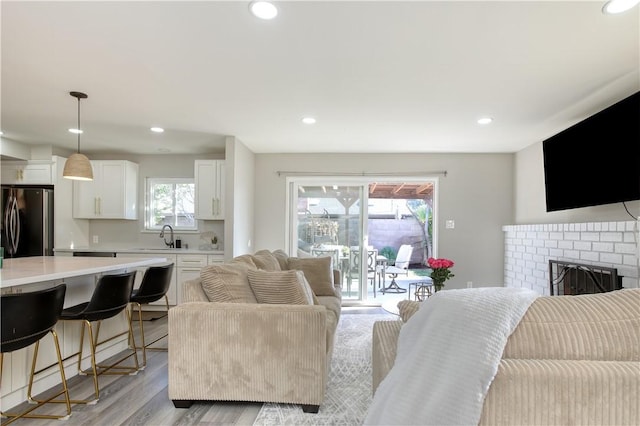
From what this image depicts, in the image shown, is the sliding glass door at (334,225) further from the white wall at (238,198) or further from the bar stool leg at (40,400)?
the bar stool leg at (40,400)

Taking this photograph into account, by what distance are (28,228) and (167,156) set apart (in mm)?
2061

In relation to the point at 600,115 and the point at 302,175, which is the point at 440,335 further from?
the point at 302,175

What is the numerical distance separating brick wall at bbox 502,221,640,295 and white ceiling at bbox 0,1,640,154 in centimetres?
114

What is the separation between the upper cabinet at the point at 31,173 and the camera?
4852 millimetres

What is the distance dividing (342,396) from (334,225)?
11.0ft

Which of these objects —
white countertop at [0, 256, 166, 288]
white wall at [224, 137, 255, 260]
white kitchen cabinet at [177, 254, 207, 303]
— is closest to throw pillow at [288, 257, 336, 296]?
white wall at [224, 137, 255, 260]

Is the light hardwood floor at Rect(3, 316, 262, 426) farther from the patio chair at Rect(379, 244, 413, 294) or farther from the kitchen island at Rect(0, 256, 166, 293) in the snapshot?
the patio chair at Rect(379, 244, 413, 294)

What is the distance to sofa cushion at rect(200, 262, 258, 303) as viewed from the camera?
2.29 meters

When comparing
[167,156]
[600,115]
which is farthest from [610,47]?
[167,156]

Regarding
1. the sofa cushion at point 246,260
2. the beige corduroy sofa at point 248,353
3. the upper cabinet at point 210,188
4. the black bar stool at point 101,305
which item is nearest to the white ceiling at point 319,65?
the upper cabinet at point 210,188

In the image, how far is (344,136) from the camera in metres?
4.37

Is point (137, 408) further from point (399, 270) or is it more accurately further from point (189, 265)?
point (399, 270)

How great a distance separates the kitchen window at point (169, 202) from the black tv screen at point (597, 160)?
4930mm

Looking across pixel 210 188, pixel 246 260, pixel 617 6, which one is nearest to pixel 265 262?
pixel 246 260
